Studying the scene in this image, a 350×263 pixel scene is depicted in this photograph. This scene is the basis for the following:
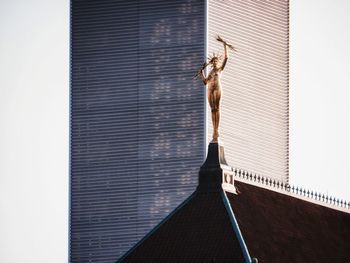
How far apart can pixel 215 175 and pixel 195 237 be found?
444 cm

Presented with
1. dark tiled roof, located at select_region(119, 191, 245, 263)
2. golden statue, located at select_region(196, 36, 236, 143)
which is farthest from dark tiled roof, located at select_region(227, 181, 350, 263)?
golden statue, located at select_region(196, 36, 236, 143)

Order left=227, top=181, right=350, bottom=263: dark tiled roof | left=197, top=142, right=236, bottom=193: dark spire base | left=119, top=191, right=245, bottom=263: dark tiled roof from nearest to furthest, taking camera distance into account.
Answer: left=119, top=191, right=245, bottom=263: dark tiled roof
left=227, top=181, right=350, bottom=263: dark tiled roof
left=197, top=142, right=236, bottom=193: dark spire base

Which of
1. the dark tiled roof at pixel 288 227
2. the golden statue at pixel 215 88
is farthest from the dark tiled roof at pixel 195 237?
the golden statue at pixel 215 88

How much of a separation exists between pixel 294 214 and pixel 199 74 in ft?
29.7

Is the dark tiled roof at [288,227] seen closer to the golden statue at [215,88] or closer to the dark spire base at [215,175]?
the dark spire base at [215,175]

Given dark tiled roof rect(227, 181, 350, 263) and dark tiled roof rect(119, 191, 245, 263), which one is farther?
dark tiled roof rect(227, 181, 350, 263)

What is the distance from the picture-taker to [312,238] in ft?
312

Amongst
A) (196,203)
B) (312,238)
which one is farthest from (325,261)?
Result: (196,203)

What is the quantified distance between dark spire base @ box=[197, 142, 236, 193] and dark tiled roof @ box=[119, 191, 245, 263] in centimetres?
45

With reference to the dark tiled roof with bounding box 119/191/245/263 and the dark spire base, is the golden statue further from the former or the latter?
the dark tiled roof with bounding box 119/191/245/263

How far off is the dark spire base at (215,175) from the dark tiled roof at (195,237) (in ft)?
1.47

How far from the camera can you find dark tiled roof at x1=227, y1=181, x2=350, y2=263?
9044 cm

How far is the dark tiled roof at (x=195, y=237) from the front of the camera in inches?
3465

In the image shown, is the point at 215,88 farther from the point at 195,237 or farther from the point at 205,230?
the point at 195,237
